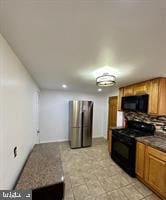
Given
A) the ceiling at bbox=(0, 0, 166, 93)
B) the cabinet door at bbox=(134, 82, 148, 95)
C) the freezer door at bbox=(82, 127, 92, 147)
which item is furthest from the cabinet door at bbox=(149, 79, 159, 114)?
the freezer door at bbox=(82, 127, 92, 147)

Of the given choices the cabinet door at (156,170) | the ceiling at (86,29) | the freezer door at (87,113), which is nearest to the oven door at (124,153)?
the cabinet door at (156,170)

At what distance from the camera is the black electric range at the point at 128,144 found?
8.14 feet

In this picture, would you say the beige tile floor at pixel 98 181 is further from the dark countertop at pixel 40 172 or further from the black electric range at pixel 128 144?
the dark countertop at pixel 40 172

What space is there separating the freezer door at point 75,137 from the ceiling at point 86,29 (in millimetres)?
3149

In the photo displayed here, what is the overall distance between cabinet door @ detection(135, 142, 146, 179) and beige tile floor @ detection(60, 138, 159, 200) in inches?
7.9

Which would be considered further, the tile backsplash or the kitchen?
the tile backsplash

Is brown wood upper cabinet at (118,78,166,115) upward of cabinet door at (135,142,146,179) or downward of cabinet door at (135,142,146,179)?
upward

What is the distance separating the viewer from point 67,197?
1.92 metres

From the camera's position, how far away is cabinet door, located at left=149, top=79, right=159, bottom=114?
2.40 metres

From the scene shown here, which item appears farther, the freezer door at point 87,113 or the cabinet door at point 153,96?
the freezer door at point 87,113

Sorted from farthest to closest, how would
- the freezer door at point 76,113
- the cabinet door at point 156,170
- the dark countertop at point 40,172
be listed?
the freezer door at point 76,113 → the cabinet door at point 156,170 → the dark countertop at point 40,172

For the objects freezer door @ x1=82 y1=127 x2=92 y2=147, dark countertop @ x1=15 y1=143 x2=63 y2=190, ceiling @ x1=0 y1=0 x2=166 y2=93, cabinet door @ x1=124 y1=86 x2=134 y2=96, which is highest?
ceiling @ x1=0 y1=0 x2=166 y2=93

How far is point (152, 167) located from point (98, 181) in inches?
41.5

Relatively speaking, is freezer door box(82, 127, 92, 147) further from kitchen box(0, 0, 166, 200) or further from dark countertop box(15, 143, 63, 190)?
dark countertop box(15, 143, 63, 190)
